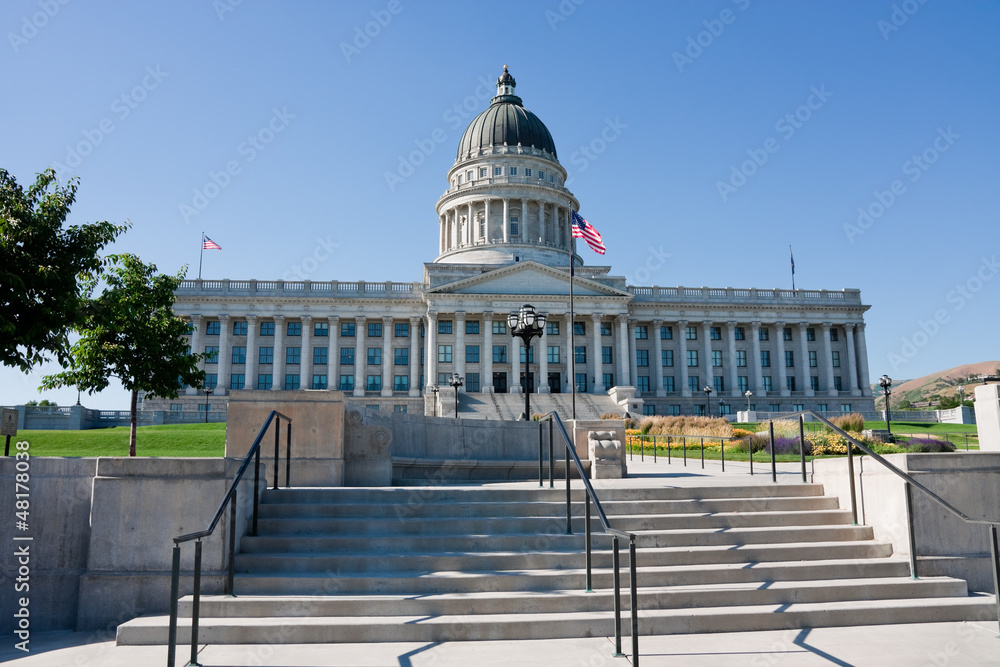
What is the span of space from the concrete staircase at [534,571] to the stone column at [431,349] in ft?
201

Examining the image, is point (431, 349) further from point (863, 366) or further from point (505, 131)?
point (863, 366)

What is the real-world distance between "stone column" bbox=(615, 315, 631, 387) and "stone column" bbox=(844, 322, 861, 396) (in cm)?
2668

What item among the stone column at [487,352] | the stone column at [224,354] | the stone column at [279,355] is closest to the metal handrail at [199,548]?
the stone column at [487,352]

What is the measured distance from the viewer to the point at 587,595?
26.3 ft

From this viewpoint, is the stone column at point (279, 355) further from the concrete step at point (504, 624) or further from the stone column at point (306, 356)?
the concrete step at point (504, 624)

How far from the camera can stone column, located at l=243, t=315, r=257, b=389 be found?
74.3m

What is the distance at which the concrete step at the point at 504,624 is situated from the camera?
735 centimetres

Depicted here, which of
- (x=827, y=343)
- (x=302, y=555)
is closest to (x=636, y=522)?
(x=302, y=555)

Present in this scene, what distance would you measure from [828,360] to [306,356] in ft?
189

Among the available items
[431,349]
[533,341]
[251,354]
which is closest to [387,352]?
[431,349]

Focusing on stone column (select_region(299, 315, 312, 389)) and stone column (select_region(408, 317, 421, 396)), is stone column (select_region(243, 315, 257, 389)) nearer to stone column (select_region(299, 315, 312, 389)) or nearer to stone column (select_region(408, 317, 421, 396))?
stone column (select_region(299, 315, 312, 389))

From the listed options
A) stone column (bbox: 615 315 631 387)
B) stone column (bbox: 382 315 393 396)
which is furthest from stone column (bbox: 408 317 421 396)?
stone column (bbox: 615 315 631 387)

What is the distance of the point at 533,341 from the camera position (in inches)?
2943

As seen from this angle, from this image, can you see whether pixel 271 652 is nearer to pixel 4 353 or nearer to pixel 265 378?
pixel 4 353
